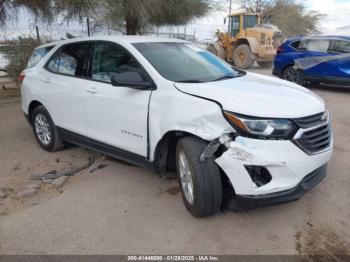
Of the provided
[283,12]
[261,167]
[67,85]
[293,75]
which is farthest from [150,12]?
[283,12]

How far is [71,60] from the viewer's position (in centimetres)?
471

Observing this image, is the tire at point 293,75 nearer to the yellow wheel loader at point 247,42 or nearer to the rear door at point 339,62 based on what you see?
the rear door at point 339,62

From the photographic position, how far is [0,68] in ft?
39.7

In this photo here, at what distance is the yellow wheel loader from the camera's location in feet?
54.3

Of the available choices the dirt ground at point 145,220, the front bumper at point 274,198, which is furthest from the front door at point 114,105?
the front bumper at point 274,198

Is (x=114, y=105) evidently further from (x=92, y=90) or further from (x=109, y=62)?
(x=109, y=62)

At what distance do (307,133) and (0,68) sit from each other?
11.9 m

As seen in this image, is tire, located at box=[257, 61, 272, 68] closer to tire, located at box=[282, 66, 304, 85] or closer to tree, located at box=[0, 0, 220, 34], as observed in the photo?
tree, located at box=[0, 0, 220, 34]

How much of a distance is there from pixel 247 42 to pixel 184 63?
14.0 m

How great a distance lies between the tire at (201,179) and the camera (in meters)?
2.99

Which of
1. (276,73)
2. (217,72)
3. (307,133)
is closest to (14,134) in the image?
(217,72)

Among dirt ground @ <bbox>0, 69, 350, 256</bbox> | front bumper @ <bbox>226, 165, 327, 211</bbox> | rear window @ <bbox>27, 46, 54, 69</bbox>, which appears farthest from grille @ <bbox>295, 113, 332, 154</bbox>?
rear window @ <bbox>27, 46, 54, 69</bbox>

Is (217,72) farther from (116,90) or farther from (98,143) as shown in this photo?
(98,143)

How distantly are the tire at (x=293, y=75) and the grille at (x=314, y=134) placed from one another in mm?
7674
